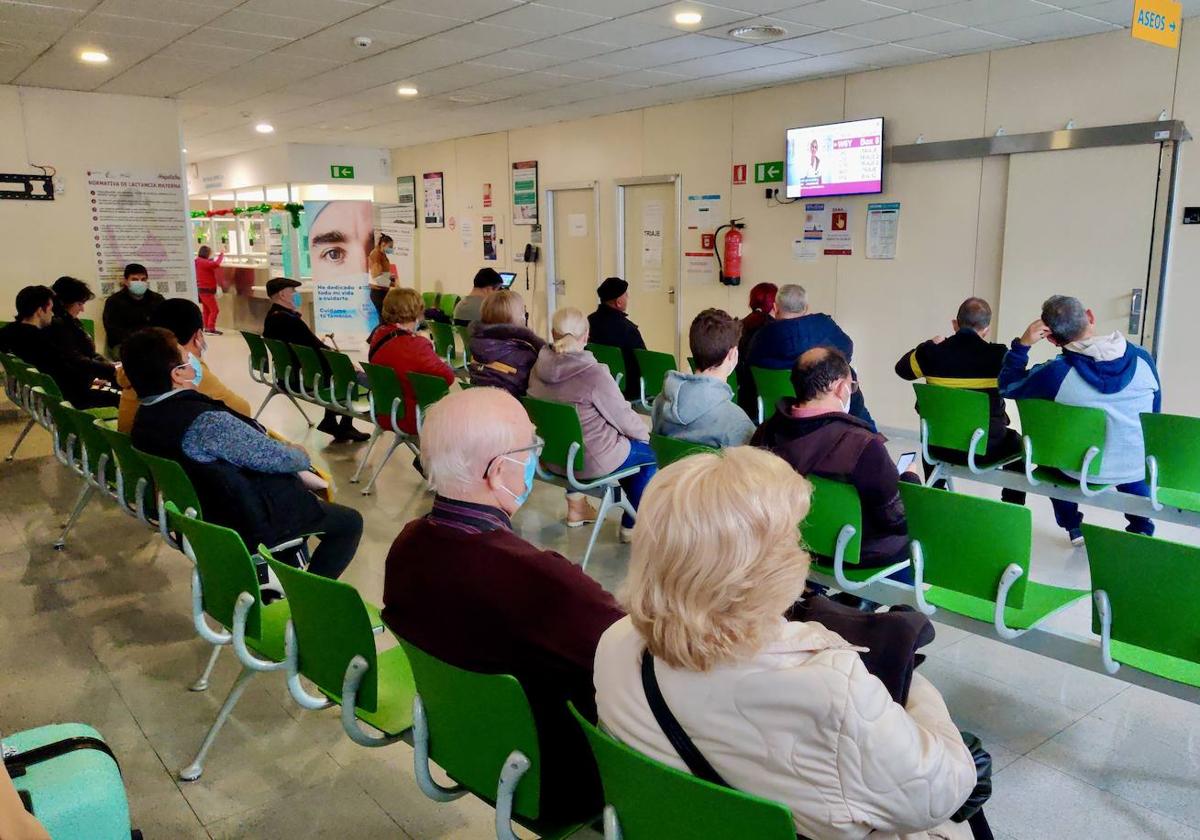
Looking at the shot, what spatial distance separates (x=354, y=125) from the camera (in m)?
10.4

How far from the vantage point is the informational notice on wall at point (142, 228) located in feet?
26.3

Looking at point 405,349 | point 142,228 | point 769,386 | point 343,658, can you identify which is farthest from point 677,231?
point 343,658

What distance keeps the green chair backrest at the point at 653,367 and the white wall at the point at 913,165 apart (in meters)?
2.19

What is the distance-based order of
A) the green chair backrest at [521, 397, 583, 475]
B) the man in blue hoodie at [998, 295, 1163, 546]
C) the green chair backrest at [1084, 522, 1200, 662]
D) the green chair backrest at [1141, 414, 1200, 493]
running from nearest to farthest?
the green chair backrest at [1084, 522, 1200, 662] → the green chair backrest at [1141, 414, 1200, 493] → the man in blue hoodie at [998, 295, 1163, 546] → the green chair backrest at [521, 397, 583, 475]

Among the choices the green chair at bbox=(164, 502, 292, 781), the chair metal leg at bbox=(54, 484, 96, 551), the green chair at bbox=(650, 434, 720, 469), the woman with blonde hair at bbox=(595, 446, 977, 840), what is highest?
the woman with blonde hair at bbox=(595, 446, 977, 840)

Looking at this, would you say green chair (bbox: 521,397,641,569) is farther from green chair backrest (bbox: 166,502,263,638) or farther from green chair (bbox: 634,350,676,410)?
green chair (bbox: 634,350,676,410)

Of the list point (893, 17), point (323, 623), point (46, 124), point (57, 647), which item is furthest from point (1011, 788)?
point (46, 124)

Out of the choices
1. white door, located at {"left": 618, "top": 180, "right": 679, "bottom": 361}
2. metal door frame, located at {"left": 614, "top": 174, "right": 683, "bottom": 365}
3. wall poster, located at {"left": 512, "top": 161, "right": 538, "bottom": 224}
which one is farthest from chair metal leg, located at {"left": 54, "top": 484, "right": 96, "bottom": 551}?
wall poster, located at {"left": 512, "top": 161, "right": 538, "bottom": 224}

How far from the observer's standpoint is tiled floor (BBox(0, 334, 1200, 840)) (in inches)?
92.9

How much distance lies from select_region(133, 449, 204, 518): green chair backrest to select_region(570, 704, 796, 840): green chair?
2.07m

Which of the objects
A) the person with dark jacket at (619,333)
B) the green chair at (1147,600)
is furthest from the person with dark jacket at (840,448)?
the person with dark jacket at (619,333)

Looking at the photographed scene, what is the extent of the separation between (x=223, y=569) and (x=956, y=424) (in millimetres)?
3285

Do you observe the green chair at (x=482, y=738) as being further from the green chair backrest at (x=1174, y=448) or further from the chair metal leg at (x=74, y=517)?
the chair metal leg at (x=74, y=517)

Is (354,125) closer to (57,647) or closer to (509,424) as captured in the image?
A: (57,647)
